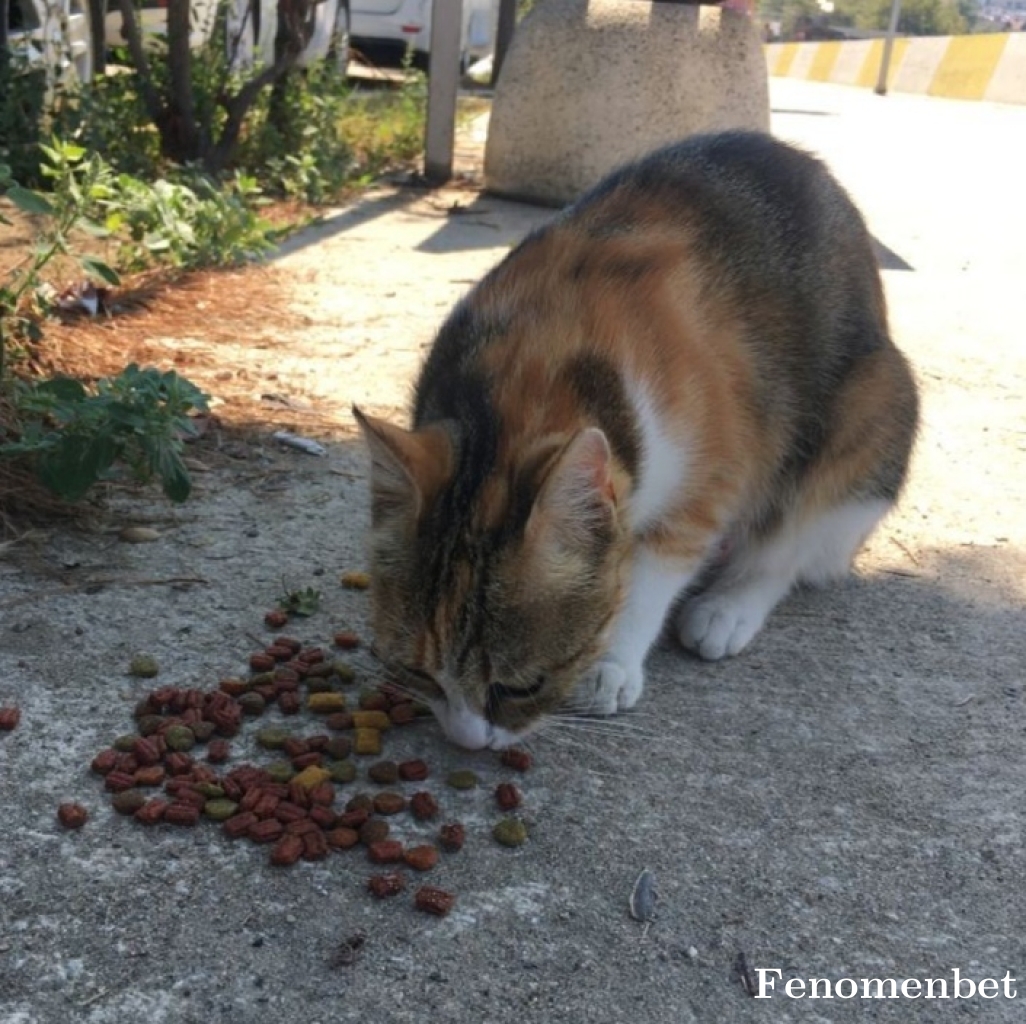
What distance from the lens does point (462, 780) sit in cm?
260

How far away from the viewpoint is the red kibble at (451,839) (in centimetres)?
240

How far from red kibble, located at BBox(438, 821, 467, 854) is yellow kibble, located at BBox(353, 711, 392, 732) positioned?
39 cm

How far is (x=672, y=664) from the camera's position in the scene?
3.22 m

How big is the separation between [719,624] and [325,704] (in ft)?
3.57

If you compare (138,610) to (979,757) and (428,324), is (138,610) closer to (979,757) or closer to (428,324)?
(979,757)

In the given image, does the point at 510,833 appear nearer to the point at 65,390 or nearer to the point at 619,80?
the point at 65,390

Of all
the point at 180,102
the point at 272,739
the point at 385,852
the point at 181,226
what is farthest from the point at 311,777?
the point at 180,102

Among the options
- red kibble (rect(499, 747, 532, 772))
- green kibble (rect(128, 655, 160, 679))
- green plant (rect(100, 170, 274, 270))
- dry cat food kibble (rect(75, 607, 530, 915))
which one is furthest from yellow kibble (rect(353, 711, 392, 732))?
green plant (rect(100, 170, 274, 270))

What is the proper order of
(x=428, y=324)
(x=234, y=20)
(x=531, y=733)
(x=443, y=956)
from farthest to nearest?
(x=234, y=20) < (x=428, y=324) < (x=531, y=733) < (x=443, y=956)

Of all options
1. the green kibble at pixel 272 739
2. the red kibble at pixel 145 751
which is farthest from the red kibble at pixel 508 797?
the red kibble at pixel 145 751

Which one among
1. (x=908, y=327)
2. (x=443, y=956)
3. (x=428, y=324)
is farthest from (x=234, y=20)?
(x=443, y=956)

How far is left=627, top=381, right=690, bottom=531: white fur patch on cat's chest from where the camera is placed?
110 inches

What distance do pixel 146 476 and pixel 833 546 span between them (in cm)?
201

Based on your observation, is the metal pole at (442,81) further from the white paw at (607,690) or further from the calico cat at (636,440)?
the white paw at (607,690)
